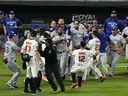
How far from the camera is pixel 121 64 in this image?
31.3m

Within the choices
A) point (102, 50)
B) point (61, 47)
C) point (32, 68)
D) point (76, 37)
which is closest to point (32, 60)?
point (32, 68)

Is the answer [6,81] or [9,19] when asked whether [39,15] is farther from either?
[6,81]

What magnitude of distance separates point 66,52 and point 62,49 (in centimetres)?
28

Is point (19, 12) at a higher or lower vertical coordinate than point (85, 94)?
higher

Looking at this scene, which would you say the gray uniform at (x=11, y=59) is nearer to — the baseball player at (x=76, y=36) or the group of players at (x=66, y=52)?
the group of players at (x=66, y=52)

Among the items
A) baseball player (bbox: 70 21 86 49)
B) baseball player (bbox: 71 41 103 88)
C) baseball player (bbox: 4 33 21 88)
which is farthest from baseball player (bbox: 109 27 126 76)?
baseball player (bbox: 4 33 21 88)

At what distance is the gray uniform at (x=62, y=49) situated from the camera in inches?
968

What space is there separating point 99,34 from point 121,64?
5.08 metres

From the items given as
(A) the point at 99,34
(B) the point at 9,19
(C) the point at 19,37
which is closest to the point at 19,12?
(C) the point at 19,37

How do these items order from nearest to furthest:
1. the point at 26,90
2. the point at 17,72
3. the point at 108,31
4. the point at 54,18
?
1. the point at 26,90
2. the point at 17,72
3. the point at 108,31
4. the point at 54,18

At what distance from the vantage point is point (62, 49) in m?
25.0

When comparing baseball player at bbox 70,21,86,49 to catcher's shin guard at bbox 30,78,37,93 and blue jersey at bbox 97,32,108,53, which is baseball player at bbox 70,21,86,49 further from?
catcher's shin guard at bbox 30,78,37,93

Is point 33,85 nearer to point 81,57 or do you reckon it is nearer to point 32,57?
point 32,57

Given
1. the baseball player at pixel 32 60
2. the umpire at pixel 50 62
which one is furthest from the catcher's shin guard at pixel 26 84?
the umpire at pixel 50 62
